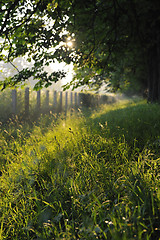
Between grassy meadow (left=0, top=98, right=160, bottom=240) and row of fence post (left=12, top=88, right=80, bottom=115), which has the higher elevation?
row of fence post (left=12, top=88, right=80, bottom=115)

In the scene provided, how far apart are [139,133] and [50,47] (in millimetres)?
2906

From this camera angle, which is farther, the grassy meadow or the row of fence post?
the row of fence post

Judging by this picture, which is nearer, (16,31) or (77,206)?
(77,206)

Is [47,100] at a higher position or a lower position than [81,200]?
higher

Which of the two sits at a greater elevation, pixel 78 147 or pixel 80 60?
pixel 80 60

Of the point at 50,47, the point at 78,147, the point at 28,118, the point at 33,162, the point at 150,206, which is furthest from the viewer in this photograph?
the point at 28,118

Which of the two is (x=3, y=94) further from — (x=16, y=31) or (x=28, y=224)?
(x=28, y=224)

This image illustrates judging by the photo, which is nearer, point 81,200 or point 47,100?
point 81,200

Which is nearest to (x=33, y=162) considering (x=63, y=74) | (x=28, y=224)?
(x=28, y=224)

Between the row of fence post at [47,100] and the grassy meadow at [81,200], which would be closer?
the grassy meadow at [81,200]

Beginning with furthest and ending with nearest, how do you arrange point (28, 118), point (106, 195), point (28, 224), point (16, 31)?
point (28, 118), point (16, 31), point (106, 195), point (28, 224)

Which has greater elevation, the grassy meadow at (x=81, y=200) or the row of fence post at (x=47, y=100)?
the row of fence post at (x=47, y=100)

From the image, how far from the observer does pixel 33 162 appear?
3.08m

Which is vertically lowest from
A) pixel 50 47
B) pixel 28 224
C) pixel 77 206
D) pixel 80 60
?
pixel 28 224
